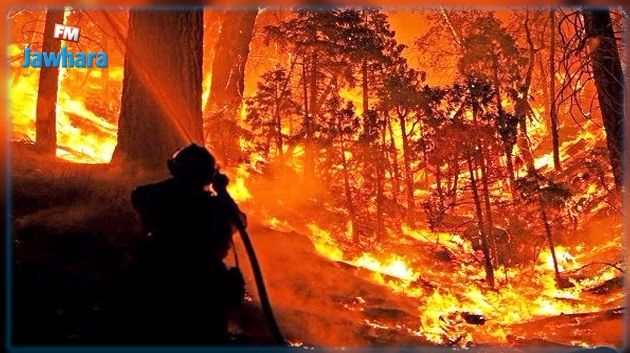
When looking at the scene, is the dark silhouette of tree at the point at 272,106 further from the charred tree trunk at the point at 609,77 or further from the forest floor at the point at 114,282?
the charred tree trunk at the point at 609,77

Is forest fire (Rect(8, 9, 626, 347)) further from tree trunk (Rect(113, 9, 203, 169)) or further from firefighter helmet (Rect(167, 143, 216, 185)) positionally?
firefighter helmet (Rect(167, 143, 216, 185))

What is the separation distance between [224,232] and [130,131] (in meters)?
4.03

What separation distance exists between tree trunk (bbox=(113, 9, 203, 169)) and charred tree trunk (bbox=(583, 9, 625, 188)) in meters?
5.48

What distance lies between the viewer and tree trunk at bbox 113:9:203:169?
714 cm

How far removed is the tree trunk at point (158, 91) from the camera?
7.14 metres

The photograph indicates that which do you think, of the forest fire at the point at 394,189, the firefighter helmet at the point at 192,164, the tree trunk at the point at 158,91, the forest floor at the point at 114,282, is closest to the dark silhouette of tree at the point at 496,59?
the forest fire at the point at 394,189

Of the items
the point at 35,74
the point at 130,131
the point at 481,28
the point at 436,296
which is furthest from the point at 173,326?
the point at 35,74

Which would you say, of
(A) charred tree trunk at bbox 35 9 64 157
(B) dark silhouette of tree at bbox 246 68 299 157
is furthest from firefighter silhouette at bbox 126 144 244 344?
(B) dark silhouette of tree at bbox 246 68 299 157

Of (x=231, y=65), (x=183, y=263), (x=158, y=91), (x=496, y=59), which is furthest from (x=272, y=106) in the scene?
(x=183, y=263)

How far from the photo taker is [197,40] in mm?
7570

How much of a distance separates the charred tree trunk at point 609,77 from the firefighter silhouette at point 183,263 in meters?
5.35

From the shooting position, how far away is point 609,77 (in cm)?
659

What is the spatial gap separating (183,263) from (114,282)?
1896mm

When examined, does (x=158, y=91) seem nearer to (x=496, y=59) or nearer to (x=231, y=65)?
(x=231, y=65)
